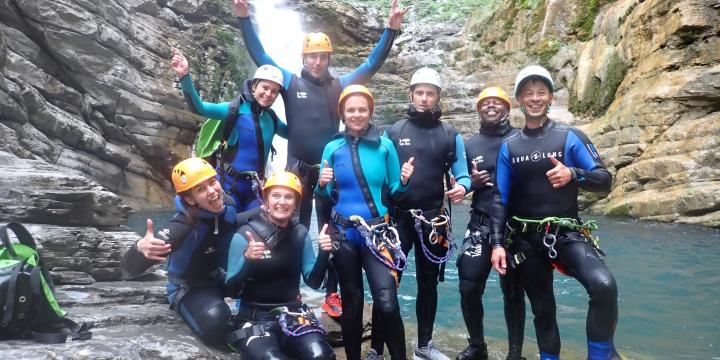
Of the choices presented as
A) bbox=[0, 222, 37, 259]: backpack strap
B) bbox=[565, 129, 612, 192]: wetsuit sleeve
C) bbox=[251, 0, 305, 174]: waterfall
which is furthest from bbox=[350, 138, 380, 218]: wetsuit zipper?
bbox=[251, 0, 305, 174]: waterfall

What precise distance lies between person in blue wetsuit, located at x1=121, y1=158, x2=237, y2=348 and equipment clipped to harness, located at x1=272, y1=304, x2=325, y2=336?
1.71 feet

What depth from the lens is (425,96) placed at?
4793mm

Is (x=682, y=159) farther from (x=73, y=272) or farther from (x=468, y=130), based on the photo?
(x=73, y=272)

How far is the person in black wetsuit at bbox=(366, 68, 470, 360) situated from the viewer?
4.64 metres

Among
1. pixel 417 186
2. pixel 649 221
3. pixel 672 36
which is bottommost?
pixel 649 221

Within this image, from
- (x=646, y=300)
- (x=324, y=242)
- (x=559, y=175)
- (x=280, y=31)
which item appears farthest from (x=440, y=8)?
(x=324, y=242)

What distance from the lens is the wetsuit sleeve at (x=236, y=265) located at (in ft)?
13.0

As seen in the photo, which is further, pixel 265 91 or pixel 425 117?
pixel 265 91

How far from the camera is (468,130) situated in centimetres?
2197

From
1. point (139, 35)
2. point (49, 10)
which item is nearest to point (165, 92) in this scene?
point (139, 35)

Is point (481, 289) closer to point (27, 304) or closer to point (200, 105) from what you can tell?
point (200, 105)

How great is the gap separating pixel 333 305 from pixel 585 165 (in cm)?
285

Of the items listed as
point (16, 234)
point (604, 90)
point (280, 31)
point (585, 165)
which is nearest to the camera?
point (16, 234)

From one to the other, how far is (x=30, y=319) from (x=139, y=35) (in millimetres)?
17882
